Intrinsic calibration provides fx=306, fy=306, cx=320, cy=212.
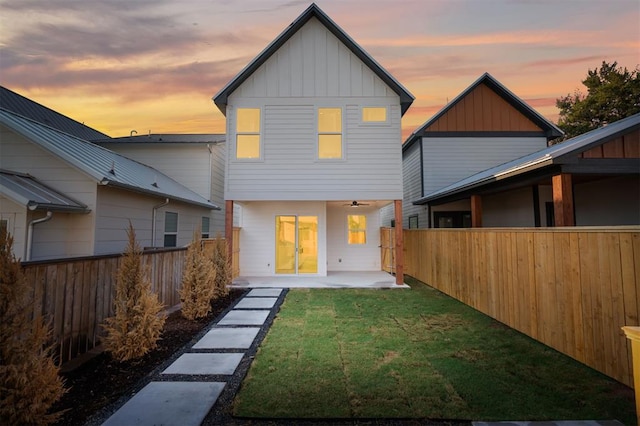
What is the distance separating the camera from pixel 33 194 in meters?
5.96

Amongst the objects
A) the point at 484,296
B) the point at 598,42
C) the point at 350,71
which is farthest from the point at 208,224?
the point at 598,42

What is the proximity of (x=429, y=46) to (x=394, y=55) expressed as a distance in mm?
1871

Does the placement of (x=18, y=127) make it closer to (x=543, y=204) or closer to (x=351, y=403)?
(x=351, y=403)

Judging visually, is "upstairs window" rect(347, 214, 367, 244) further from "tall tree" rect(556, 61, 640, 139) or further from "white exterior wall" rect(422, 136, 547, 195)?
"tall tree" rect(556, 61, 640, 139)

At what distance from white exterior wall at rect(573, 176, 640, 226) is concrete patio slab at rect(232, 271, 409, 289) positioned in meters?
5.96

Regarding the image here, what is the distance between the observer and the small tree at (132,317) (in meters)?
4.03

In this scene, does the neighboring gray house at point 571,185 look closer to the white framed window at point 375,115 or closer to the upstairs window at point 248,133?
the white framed window at point 375,115

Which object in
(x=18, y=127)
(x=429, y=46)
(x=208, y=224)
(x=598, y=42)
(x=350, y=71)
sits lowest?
(x=208, y=224)

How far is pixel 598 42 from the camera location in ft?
32.4

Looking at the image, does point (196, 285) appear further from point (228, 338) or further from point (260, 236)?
point (260, 236)

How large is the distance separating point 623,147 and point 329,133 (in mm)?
7016

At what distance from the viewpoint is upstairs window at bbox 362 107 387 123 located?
9.87 m

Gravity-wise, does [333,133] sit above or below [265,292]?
above

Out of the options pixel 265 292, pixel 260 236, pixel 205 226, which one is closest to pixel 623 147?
pixel 265 292
